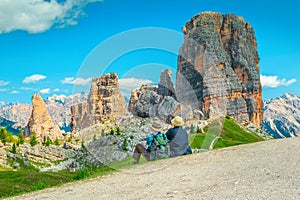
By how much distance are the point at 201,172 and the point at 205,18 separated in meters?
126

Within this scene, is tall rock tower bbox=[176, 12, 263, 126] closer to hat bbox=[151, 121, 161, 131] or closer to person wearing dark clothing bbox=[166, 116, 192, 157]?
hat bbox=[151, 121, 161, 131]

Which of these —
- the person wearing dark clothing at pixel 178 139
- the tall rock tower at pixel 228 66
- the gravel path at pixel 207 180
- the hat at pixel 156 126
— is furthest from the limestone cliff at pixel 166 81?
the tall rock tower at pixel 228 66

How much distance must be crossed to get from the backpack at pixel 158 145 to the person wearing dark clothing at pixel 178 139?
329mm

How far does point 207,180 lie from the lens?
11.2 meters

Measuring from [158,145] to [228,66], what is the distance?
119 metres

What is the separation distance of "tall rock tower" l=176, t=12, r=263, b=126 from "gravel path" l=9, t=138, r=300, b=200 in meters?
103

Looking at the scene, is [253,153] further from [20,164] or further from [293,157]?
[20,164]

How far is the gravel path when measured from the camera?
9289mm

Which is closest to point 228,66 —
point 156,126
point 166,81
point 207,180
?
point 166,81

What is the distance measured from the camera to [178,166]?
14914mm

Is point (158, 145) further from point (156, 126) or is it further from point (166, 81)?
point (166, 81)

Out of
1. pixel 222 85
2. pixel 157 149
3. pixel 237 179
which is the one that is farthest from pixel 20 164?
pixel 222 85

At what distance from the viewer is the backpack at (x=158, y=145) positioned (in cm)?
1722

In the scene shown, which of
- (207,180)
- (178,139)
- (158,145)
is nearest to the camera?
(207,180)
